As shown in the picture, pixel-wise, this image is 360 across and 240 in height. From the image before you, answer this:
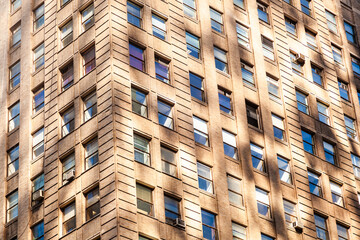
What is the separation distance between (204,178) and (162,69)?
6618 millimetres

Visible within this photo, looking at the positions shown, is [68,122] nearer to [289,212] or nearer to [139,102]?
[139,102]

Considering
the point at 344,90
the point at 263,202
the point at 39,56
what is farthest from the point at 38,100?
the point at 344,90

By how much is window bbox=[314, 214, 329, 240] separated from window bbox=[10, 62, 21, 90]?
20.3 m

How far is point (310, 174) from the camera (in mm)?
56219

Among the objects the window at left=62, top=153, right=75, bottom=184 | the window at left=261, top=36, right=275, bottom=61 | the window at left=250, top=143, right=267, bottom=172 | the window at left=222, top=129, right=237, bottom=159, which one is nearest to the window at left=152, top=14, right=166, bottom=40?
the window at left=222, top=129, right=237, bottom=159

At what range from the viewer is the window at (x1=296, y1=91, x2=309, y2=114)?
58850mm

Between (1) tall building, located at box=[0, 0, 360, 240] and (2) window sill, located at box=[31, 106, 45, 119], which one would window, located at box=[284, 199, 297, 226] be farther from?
(2) window sill, located at box=[31, 106, 45, 119]

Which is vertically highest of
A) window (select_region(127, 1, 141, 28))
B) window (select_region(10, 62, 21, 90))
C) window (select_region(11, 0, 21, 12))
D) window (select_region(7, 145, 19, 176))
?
window (select_region(11, 0, 21, 12))

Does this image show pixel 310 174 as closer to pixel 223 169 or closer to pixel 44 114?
pixel 223 169

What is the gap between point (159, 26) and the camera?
2062 inches

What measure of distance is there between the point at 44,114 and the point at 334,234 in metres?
18.8

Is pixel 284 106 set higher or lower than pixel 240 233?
higher

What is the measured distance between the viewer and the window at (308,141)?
2258 inches

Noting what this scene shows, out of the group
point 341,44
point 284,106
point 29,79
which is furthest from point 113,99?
point 341,44
